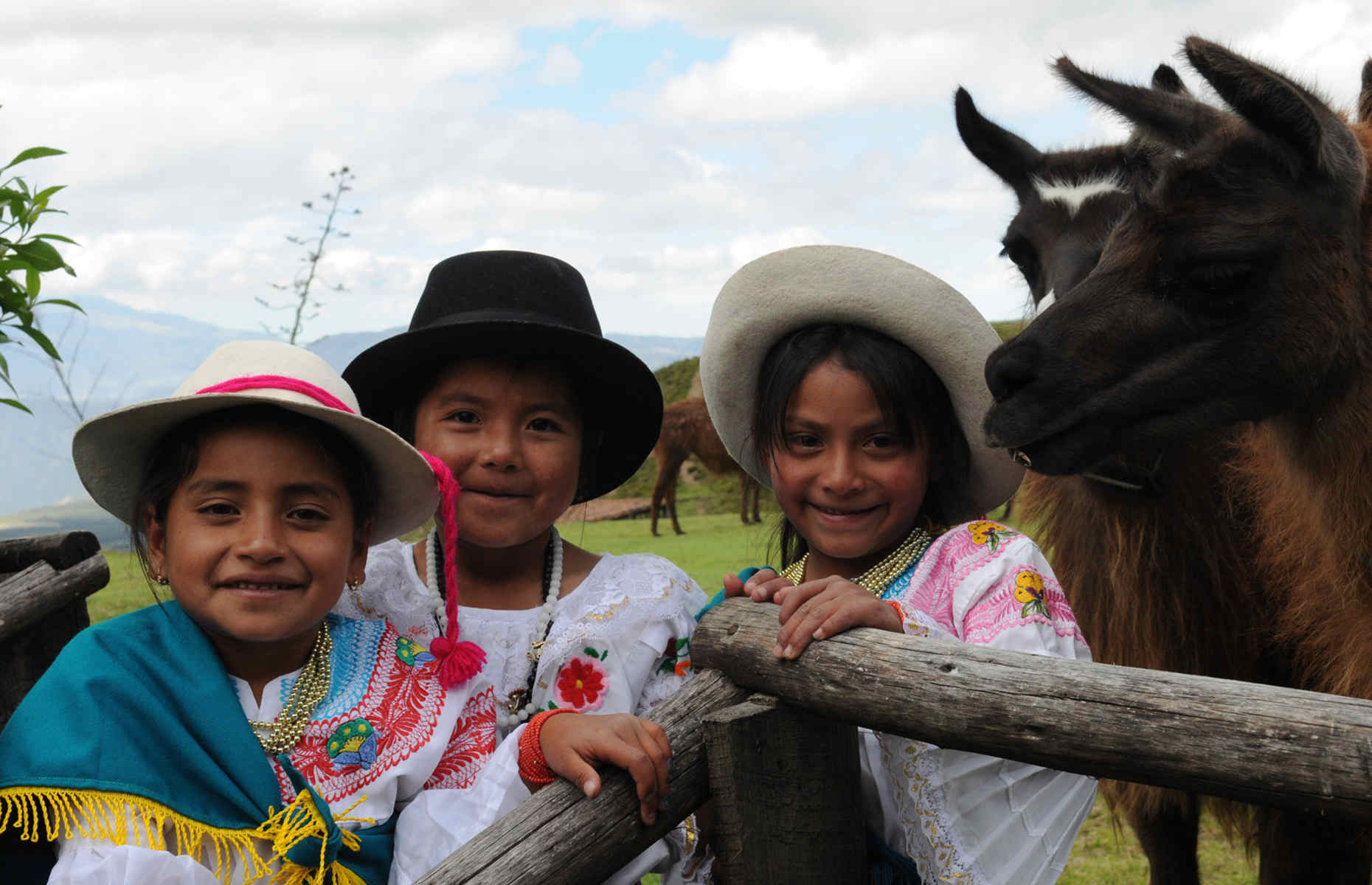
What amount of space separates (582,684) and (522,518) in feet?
1.15

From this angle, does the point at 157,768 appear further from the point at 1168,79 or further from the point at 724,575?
the point at 724,575

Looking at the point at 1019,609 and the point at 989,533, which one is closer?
the point at 1019,609

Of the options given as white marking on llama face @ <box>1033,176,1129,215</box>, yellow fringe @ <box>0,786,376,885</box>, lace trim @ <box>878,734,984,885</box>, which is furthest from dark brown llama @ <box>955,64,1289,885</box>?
yellow fringe @ <box>0,786,376,885</box>

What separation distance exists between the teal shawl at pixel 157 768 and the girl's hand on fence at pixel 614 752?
14.3 inches

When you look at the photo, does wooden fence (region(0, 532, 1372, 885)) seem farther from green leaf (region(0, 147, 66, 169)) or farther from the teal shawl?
green leaf (region(0, 147, 66, 169))

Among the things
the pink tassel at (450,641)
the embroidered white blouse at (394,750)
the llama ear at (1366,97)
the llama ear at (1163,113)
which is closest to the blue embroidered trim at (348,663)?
the embroidered white blouse at (394,750)

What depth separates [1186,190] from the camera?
2.30 metres

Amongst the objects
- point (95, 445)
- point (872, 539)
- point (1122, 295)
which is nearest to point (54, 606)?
point (95, 445)

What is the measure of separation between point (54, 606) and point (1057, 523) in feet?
9.31

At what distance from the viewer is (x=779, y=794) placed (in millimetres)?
1791

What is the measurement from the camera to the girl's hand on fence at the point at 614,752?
1.72m

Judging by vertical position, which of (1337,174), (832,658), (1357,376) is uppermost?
(1337,174)

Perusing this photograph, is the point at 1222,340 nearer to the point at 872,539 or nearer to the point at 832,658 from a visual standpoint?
the point at 872,539

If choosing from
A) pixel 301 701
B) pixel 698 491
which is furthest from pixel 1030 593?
pixel 698 491
